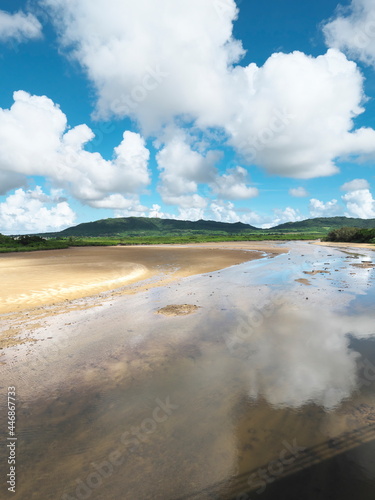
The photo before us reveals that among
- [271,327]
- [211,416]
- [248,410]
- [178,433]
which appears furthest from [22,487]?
[271,327]

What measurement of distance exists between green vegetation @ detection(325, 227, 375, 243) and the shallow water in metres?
85.4

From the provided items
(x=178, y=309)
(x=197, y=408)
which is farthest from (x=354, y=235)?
(x=197, y=408)

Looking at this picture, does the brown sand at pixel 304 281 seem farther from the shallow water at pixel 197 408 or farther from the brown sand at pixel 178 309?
the brown sand at pixel 178 309

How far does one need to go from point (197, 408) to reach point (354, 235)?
103 m

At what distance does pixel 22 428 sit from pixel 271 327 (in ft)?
32.1

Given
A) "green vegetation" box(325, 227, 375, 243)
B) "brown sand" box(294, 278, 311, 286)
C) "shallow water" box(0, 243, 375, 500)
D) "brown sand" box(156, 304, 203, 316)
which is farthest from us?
"green vegetation" box(325, 227, 375, 243)

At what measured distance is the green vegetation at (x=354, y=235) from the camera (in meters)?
81.8

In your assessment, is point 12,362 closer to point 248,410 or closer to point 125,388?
point 125,388

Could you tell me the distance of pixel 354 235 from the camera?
296ft

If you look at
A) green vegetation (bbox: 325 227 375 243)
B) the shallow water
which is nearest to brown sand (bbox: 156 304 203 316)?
the shallow water

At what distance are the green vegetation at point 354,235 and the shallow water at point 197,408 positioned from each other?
280 ft

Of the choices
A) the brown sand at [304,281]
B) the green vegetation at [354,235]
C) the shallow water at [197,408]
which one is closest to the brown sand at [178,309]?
the shallow water at [197,408]

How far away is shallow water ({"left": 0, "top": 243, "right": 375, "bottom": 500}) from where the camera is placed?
454cm

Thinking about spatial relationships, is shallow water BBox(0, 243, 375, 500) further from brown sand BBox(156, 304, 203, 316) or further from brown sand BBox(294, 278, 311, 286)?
brown sand BBox(294, 278, 311, 286)
